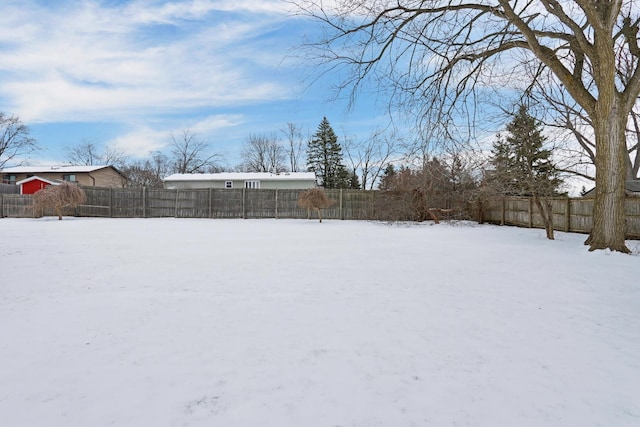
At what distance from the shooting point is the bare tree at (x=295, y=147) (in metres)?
35.6

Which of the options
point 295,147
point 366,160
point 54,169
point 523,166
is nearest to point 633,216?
point 523,166

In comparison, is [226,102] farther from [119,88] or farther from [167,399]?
[167,399]

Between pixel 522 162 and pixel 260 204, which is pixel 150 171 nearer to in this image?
pixel 260 204

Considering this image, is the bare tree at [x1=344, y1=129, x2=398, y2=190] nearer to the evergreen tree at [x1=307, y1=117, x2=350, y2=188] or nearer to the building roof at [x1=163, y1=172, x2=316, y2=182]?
the evergreen tree at [x1=307, y1=117, x2=350, y2=188]

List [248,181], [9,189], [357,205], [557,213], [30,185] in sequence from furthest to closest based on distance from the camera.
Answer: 1. [9,189]
2. [30,185]
3. [248,181]
4. [357,205]
5. [557,213]

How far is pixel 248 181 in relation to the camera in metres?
26.0

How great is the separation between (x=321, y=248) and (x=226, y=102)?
67.6 ft

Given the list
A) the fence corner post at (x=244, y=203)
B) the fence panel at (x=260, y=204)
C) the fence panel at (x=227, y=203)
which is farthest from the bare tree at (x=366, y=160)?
the fence panel at (x=227, y=203)

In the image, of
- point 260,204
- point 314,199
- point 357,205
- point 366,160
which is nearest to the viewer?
point 314,199

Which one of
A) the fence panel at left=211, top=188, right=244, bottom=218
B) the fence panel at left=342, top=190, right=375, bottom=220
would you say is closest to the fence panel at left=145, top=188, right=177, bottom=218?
the fence panel at left=211, top=188, right=244, bottom=218

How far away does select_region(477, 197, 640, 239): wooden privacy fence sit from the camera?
941 centimetres

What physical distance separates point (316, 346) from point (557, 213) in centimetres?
1224

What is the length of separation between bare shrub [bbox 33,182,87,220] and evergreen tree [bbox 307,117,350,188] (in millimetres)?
21845

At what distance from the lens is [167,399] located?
1.82 m
